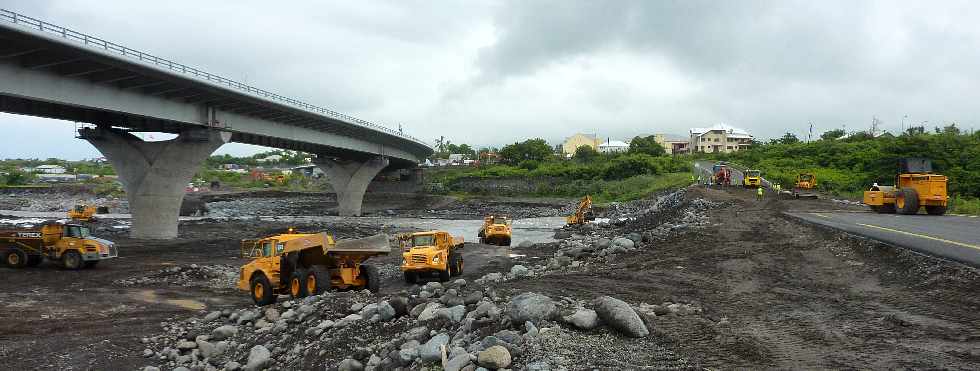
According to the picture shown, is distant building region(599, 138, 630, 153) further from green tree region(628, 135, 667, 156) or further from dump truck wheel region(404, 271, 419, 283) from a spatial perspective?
dump truck wheel region(404, 271, 419, 283)

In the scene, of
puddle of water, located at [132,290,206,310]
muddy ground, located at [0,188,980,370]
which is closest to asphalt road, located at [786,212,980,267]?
muddy ground, located at [0,188,980,370]

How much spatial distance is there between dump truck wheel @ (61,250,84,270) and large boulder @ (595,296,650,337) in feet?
73.0

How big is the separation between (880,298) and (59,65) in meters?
29.3

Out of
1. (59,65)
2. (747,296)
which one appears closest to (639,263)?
(747,296)

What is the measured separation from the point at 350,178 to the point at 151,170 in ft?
119

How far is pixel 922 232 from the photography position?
18938 millimetres

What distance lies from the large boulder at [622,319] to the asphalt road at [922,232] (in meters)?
8.36

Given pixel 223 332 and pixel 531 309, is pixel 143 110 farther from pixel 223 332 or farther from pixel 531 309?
pixel 531 309

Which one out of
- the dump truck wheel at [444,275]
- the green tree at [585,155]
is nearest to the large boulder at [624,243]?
the dump truck wheel at [444,275]

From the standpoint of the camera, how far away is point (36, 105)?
29938 mm

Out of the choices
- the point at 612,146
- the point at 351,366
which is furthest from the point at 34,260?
the point at 612,146

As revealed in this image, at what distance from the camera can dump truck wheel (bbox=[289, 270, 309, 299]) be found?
15.5 m

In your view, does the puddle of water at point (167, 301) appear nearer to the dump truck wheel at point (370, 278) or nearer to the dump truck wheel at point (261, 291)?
the dump truck wheel at point (261, 291)

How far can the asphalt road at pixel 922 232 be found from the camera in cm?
1453
